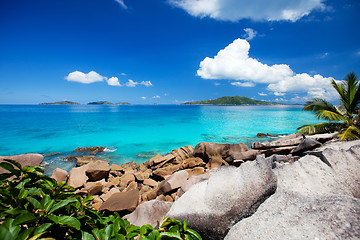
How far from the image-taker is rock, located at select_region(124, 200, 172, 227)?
332cm

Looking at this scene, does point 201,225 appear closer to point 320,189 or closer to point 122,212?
→ point 320,189

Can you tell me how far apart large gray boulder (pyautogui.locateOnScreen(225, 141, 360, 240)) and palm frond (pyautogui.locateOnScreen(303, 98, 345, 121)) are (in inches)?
394

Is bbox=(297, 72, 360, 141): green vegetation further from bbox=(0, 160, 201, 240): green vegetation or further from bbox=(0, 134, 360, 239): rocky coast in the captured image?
bbox=(0, 160, 201, 240): green vegetation

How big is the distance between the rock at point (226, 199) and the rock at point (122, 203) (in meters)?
2.58

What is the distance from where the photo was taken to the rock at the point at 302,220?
1416 mm

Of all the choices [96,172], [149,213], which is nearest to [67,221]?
[149,213]

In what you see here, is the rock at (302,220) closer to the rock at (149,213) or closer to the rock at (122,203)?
the rock at (149,213)

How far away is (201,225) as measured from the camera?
2.20 metres

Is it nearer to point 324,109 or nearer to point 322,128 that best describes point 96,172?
point 322,128

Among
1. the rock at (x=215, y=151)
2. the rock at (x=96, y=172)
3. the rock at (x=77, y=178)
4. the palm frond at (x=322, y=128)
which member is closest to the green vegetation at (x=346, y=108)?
the palm frond at (x=322, y=128)

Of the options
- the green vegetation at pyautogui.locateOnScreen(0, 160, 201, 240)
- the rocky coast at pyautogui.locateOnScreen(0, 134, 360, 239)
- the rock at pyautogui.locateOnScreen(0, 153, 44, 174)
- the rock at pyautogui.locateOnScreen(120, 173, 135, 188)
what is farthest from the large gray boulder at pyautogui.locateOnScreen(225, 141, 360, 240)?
the rock at pyautogui.locateOnScreen(0, 153, 44, 174)

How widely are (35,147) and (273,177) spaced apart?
23.7 metres

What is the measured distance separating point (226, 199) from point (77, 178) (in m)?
7.28

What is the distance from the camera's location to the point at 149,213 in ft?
11.3
